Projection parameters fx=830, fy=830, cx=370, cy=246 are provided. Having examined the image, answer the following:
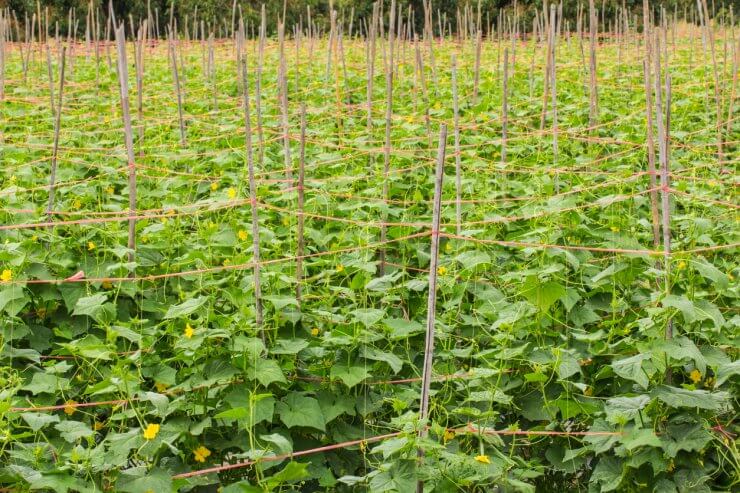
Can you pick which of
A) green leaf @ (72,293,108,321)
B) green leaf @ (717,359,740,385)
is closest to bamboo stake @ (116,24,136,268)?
green leaf @ (72,293,108,321)

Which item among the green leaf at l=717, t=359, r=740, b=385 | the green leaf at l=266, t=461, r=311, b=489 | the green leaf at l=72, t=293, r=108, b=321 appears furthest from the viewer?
the green leaf at l=72, t=293, r=108, b=321

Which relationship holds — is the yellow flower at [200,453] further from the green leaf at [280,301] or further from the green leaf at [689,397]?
the green leaf at [689,397]

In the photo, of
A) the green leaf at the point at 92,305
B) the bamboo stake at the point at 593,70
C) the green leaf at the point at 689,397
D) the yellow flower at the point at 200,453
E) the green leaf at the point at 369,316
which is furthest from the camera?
the bamboo stake at the point at 593,70

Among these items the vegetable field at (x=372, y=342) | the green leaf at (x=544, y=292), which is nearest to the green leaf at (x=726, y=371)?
the vegetable field at (x=372, y=342)

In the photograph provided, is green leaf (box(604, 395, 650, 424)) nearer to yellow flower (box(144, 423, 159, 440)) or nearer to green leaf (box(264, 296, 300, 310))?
green leaf (box(264, 296, 300, 310))

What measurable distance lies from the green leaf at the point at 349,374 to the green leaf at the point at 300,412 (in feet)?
0.41

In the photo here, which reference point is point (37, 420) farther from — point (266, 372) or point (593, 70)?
point (593, 70)

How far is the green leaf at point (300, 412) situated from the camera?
2.89m

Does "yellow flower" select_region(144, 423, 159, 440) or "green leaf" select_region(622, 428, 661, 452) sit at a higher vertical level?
"yellow flower" select_region(144, 423, 159, 440)

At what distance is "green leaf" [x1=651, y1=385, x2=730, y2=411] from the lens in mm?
2619

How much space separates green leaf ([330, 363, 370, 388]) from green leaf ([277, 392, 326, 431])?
0.13 metres

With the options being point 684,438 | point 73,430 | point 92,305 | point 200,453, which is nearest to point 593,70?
point 684,438

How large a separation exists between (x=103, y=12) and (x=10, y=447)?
1975 cm

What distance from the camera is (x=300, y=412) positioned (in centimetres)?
294
